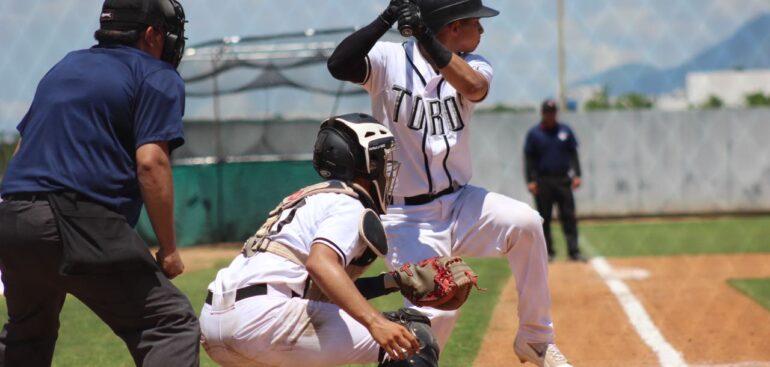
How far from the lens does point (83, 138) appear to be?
402 centimetres

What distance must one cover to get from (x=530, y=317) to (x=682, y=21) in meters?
9.36

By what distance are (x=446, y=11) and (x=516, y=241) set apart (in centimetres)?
117

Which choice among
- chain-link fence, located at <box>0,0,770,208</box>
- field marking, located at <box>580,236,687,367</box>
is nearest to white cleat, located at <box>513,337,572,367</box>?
field marking, located at <box>580,236,687,367</box>

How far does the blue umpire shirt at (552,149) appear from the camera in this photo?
42.6ft

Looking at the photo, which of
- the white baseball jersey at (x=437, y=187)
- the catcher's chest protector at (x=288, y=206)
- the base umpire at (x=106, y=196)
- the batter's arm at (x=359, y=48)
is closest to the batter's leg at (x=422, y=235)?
the white baseball jersey at (x=437, y=187)

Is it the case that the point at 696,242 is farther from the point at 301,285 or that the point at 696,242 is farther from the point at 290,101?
the point at 301,285

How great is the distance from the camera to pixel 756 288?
31.5 feet

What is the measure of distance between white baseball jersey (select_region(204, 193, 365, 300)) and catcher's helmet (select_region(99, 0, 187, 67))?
3.10 ft

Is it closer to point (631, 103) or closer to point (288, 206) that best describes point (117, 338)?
point (288, 206)

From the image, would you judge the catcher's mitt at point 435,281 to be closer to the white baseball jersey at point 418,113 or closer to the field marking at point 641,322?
the white baseball jersey at point 418,113

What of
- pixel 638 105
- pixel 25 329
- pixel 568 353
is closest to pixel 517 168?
pixel 638 105

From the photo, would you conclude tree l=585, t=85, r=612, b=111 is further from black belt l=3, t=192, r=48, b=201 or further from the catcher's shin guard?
black belt l=3, t=192, r=48, b=201

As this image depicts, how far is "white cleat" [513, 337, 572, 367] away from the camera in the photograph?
532 centimetres

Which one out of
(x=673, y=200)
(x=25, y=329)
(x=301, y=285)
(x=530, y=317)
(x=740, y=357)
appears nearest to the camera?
(x=301, y=285)
